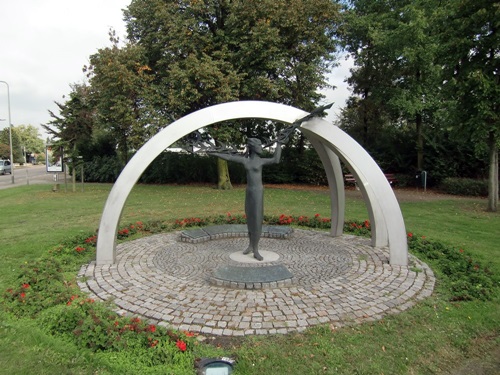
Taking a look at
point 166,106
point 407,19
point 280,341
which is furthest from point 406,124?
point 280,341

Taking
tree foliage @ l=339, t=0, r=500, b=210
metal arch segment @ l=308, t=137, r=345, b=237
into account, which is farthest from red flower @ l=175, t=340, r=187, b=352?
tree foliage @ l=339, t=0, r=500, b=210

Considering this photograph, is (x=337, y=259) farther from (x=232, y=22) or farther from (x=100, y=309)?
(x=232, y=22)

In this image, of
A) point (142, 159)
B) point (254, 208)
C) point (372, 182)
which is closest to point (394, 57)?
point (372, 182)

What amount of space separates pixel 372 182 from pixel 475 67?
29.2 feet

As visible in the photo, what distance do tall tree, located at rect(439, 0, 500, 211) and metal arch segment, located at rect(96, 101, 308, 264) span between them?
31.5ft

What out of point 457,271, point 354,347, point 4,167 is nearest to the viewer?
point 354,347

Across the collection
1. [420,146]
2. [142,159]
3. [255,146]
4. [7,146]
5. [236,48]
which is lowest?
[142,159]

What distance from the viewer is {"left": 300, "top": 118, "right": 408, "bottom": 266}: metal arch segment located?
269 inches

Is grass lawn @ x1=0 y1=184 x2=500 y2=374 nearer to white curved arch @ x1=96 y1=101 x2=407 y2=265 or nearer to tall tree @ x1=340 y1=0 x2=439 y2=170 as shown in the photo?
white curved arch @ x1=96 y1=101 x2=407 y2=265

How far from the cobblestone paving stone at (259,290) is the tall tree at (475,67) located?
26.8ft

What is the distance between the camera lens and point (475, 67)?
12.5 m

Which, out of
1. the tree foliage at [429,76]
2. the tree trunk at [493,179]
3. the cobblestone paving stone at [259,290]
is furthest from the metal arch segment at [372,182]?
the tree trunk at [493,179]

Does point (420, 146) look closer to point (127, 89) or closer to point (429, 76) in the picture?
point (429, 76)

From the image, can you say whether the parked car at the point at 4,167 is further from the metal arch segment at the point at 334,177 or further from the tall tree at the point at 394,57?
the metal arch segment at the point at 334,177
